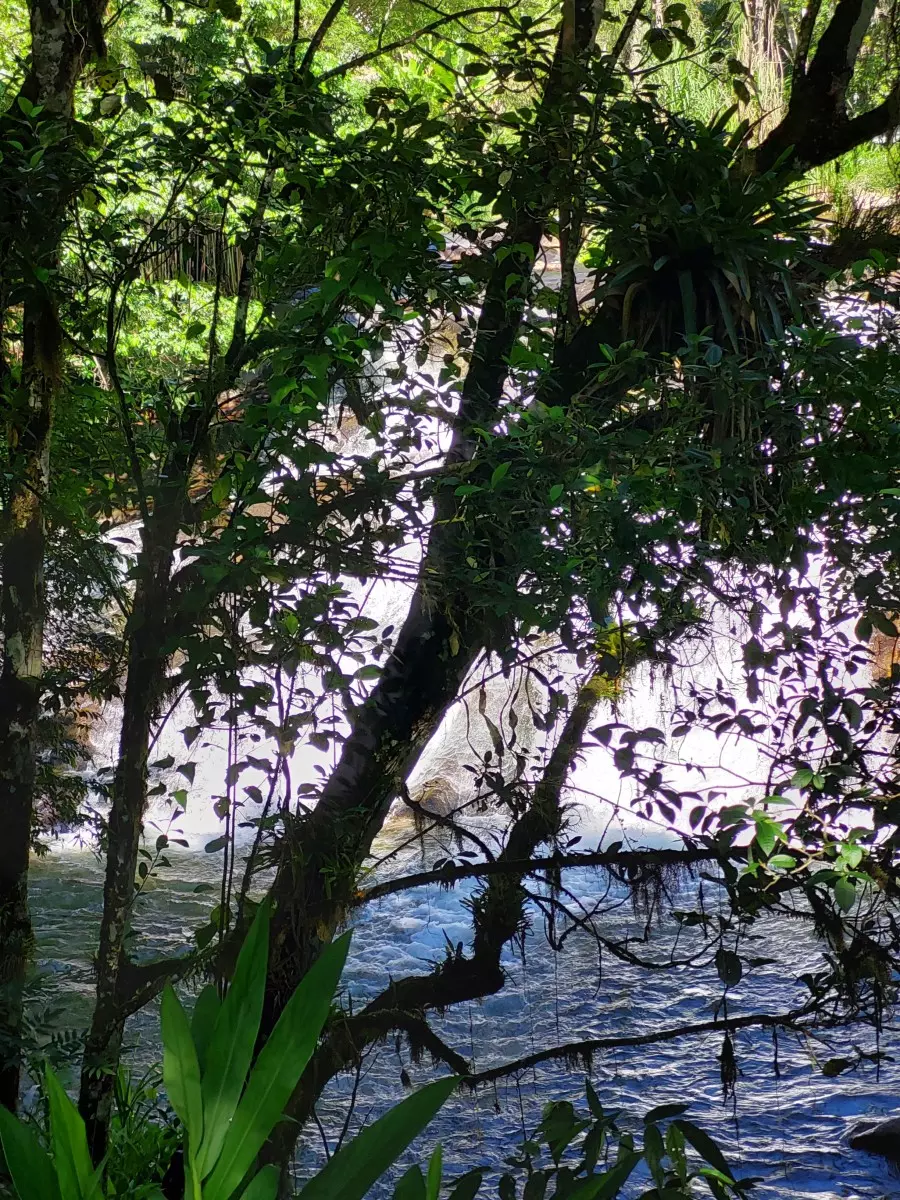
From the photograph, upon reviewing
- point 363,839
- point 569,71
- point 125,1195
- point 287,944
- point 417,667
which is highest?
point 569,71

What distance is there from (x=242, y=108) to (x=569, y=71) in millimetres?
629

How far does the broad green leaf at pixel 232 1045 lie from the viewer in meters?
1.30

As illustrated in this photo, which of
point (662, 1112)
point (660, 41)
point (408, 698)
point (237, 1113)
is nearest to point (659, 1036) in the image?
point (662, 1112)

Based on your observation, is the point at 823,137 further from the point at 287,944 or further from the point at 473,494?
the point at 287,944

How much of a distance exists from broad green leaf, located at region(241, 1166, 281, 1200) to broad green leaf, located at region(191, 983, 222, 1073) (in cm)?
17

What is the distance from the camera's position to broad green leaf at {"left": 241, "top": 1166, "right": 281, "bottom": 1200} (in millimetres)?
1280

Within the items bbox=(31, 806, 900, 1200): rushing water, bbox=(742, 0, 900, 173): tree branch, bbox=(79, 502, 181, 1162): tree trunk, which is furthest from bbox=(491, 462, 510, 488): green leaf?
bbox=(31, 806, 900, 1200): rushing water

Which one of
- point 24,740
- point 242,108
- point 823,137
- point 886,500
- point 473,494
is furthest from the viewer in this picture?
point 823,137

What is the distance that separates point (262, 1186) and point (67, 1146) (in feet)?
0.77

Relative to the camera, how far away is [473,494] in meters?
1.99

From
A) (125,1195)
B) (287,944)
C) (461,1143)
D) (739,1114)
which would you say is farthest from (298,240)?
(739,1114)

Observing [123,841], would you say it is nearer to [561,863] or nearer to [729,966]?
[561,863]

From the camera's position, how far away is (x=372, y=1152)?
126 cm

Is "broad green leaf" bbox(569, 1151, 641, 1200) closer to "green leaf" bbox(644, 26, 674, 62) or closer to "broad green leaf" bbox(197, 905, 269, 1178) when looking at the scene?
"broad green leaf" bbox(197, 905, 269, 1178)
